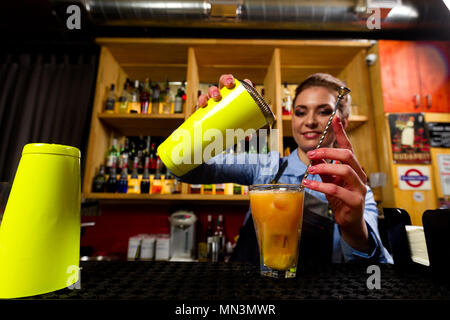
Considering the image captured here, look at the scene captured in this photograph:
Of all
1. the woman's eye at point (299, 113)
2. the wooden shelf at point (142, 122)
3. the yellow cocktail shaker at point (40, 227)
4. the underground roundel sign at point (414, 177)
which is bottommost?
the yellow cocktail shaker at point (40, 227)

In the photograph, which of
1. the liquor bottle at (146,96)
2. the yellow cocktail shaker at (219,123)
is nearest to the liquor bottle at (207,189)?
the liquor bottle at (146,96)

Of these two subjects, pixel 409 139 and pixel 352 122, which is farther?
pixel 352 122

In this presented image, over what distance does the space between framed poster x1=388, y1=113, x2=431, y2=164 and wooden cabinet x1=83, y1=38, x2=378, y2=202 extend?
0.51ft

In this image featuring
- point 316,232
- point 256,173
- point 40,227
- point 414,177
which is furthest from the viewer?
point 414,177

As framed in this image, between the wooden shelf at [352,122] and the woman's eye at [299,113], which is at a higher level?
the wooden shelf at [352,122]

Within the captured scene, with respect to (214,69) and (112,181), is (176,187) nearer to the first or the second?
(112,181)

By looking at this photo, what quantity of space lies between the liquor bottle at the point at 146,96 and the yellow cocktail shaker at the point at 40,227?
178cm

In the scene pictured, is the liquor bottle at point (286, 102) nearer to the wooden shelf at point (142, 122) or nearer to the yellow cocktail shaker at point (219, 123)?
the wooden shelf at point (142, 122)

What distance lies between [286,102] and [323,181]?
5.30ft

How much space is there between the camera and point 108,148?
2.25 m

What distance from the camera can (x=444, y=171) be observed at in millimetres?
1845

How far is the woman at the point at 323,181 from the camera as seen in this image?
0.58 metres

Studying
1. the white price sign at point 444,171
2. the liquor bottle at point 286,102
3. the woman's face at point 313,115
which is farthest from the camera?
the liquor bottle at point 286,102

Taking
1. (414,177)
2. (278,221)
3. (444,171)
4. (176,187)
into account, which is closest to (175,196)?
(176,187)
